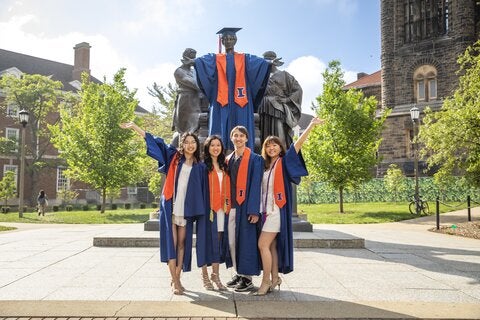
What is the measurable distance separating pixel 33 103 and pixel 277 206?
33956 mm

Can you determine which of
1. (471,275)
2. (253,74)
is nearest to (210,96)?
(253,74)

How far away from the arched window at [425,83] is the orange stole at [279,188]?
3295cm

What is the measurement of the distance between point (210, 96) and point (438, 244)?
250 inches

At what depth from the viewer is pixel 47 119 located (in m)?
39.5

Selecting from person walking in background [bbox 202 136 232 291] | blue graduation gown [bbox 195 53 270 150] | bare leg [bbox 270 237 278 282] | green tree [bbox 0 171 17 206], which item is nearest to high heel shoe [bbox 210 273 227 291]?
person walking in background [bbox 202 136 232 291]

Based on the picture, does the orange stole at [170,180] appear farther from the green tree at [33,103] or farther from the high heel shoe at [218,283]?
the green tree at [33,103]

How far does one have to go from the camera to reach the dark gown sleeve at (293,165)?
16.0ft

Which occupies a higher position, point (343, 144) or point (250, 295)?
point (343, 144)

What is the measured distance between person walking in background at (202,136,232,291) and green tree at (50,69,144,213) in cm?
1985

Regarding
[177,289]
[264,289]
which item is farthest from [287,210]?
[177,289]

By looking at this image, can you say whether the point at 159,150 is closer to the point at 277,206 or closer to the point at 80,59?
the point at 277,206

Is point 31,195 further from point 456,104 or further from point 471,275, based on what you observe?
point 471,275

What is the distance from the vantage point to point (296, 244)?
8102mm

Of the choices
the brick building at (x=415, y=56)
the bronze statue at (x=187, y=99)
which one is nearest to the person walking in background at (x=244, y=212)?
the bronze statue at (x=187, y=99)
